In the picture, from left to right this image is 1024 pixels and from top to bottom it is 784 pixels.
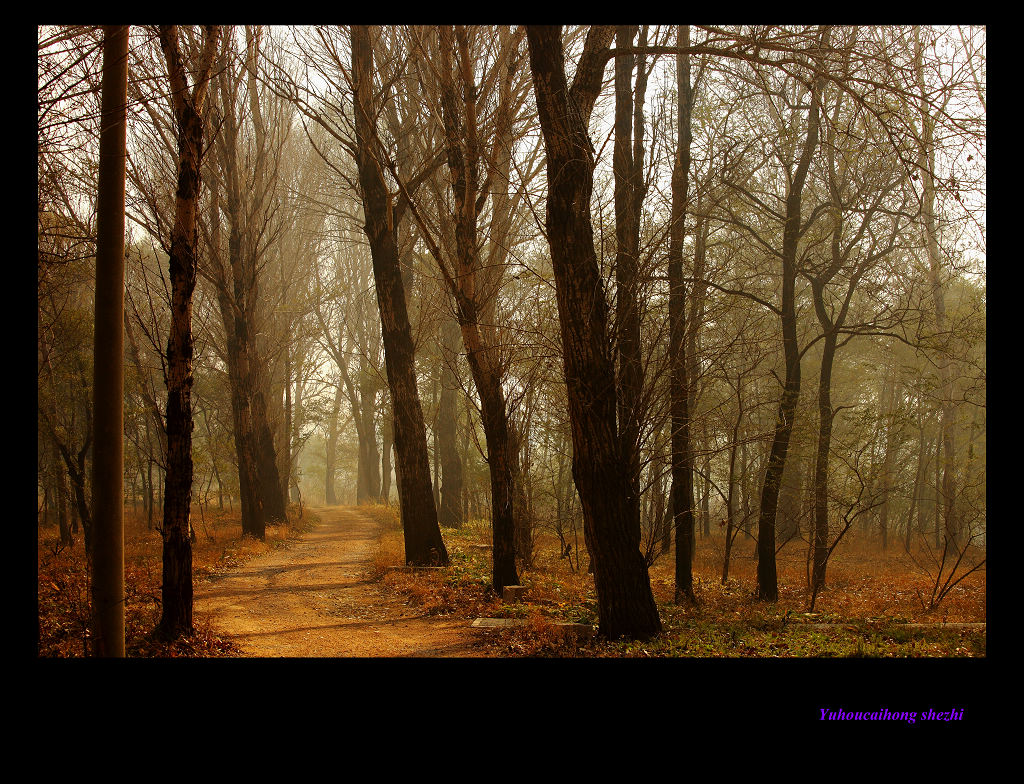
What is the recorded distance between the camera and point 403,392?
988 centimetres

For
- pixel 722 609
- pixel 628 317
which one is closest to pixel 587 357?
pixel 628 317

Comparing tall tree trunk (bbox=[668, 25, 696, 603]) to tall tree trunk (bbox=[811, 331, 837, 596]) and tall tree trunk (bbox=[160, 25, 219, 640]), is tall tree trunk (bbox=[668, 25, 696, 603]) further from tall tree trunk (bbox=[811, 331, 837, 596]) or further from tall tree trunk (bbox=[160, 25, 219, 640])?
tall tree trunk (bbox=[160, 25, 219, 640])

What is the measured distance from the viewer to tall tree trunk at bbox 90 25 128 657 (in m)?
3.86

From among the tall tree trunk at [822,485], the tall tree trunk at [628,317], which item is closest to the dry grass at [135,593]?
the tall tree trunk at [628,317]

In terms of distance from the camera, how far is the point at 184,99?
509 centimetres

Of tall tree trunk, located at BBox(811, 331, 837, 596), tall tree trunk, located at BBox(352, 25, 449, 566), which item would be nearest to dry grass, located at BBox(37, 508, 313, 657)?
tall tree trunk, located at BBox(352, 25, 449, 566)

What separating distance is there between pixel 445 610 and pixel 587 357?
12.8 feet

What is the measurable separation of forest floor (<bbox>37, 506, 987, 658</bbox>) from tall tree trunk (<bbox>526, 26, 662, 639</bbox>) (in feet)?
1.42

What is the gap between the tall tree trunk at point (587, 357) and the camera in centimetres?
498

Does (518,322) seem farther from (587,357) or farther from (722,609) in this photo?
(722,609)
